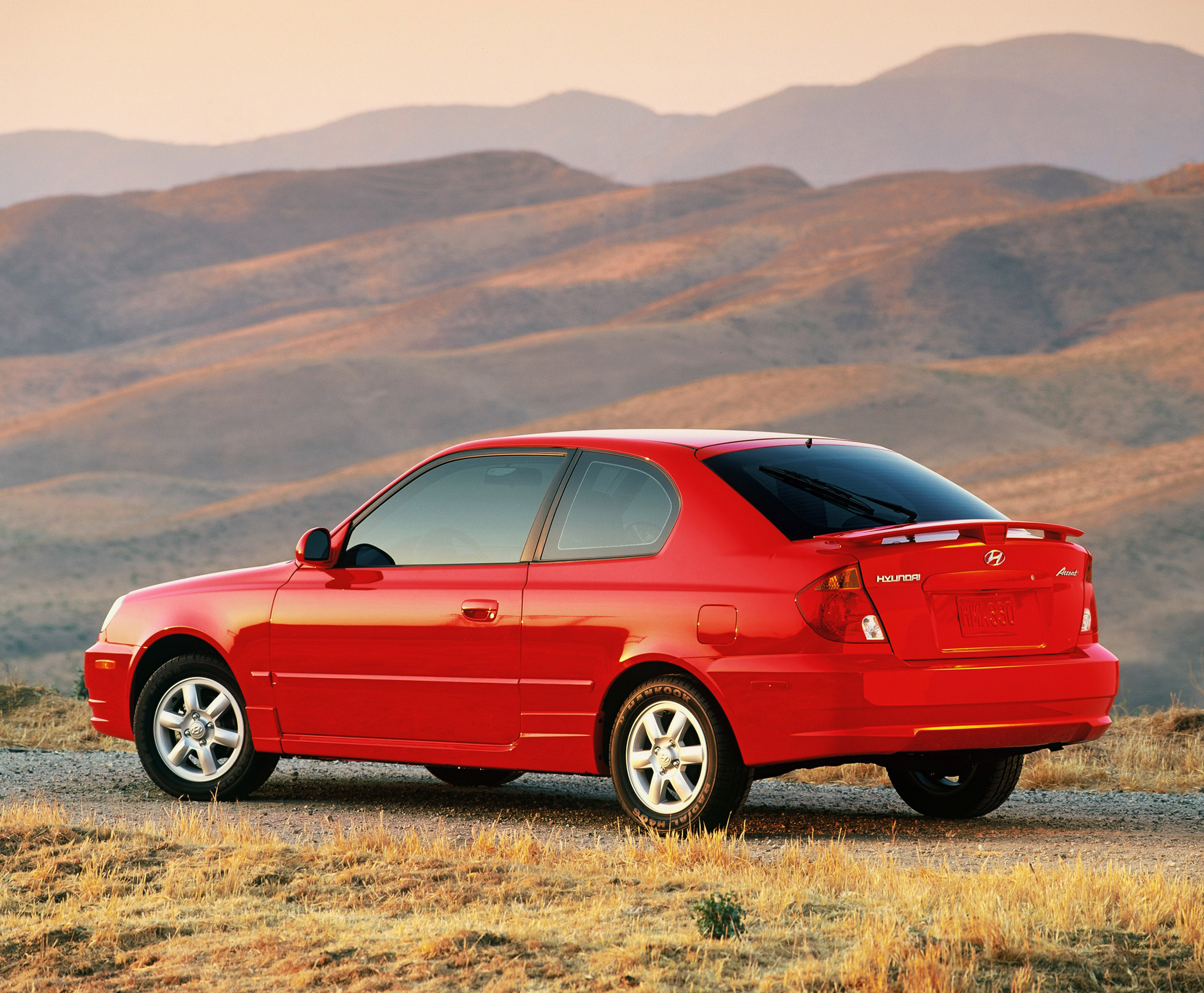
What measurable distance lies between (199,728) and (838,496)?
355 cm

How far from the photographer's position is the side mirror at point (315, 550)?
816cm

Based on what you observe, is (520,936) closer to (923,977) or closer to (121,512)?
(923,977)

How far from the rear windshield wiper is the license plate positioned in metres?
0.44

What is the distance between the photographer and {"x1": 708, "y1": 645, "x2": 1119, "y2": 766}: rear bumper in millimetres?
6594

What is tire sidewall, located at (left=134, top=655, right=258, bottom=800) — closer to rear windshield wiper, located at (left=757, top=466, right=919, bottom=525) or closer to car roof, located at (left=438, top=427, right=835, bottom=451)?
car roof, located at (left=438, top=427, right=835, bottom=451)

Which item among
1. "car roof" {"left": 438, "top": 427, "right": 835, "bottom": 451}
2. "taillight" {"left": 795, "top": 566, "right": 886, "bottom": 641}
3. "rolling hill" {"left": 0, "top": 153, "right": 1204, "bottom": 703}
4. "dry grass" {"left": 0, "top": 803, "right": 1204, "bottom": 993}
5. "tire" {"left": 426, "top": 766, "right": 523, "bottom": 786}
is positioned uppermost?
"rolling hill" {"left": 0, "top": 153, "right": 1204, "bottom": 703}

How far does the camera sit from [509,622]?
7.44 m

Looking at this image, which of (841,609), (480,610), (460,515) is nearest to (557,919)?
(841,609)

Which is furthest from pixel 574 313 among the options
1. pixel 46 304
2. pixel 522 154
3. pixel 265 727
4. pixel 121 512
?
pixel 265 727

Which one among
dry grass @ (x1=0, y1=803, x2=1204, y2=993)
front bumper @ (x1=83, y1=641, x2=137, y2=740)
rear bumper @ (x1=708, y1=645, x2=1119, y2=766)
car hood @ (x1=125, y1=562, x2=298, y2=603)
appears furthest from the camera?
front bumper @ (x1=83, y1=641, x2=137, y2=740)

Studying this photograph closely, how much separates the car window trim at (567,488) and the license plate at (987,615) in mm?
1198

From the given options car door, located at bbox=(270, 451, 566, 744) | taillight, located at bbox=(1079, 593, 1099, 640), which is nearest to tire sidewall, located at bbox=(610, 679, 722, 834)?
car door, located at bbox=(270, 451, 566, 744)

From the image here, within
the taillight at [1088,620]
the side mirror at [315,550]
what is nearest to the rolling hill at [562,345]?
the taillight at [1088,620]

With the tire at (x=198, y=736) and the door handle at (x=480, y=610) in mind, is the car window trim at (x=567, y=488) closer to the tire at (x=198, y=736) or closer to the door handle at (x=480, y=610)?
the door handle at (x=480, y=610)
